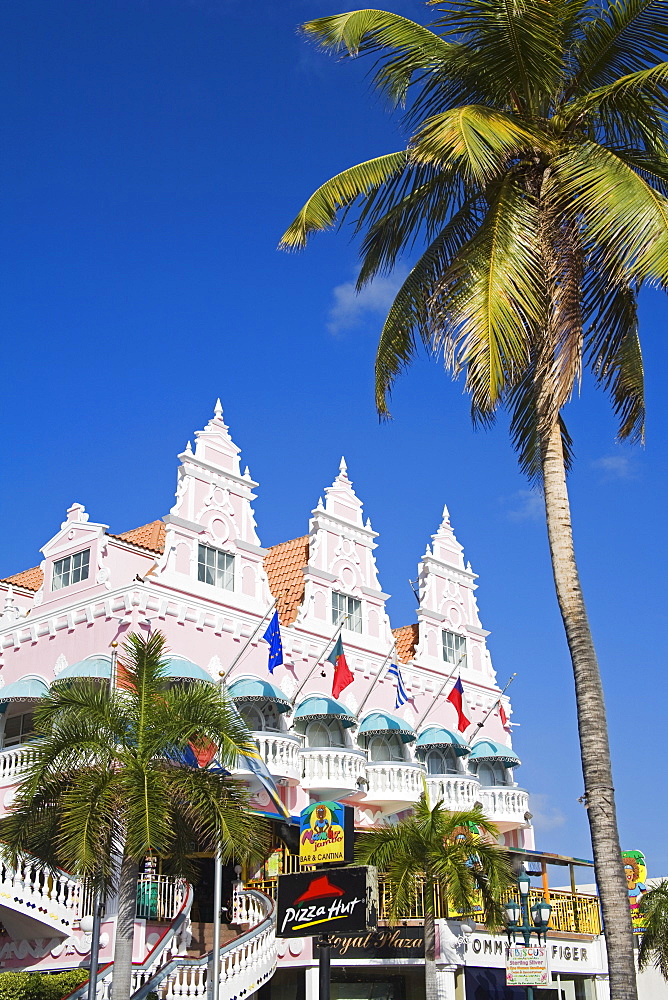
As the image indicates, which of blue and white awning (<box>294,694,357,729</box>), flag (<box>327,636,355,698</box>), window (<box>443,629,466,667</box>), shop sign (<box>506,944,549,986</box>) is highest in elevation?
window (<box>443,629,466,667</box>)

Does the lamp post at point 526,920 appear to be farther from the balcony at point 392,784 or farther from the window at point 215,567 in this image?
the window at point 215,567

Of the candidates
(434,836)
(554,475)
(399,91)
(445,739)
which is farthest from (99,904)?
(445,739)

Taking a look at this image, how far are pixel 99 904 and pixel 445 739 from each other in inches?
722

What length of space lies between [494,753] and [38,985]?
773 inches

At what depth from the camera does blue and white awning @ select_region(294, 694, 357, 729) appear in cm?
3189

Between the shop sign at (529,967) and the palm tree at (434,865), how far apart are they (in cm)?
235

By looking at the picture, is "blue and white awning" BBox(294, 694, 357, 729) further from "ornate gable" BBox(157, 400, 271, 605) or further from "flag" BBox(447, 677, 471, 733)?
"flag" BBox(447, 677, 471, 733)

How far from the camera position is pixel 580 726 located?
15.0 m

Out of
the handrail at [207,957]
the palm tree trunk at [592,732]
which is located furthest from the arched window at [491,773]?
the palm tree trunk at [592,732]

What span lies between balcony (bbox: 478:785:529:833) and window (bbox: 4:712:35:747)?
48.8 feet

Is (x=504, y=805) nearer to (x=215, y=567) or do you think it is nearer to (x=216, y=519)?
(x=215, y=567)

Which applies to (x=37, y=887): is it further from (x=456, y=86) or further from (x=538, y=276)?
(x=456, y=86)

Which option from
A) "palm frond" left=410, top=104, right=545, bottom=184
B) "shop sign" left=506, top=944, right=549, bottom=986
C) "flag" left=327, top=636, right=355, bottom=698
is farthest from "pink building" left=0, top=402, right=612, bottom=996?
"palm frond" left=410, top=104, right=545, bottom=184

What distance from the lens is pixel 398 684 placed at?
35844 mm
